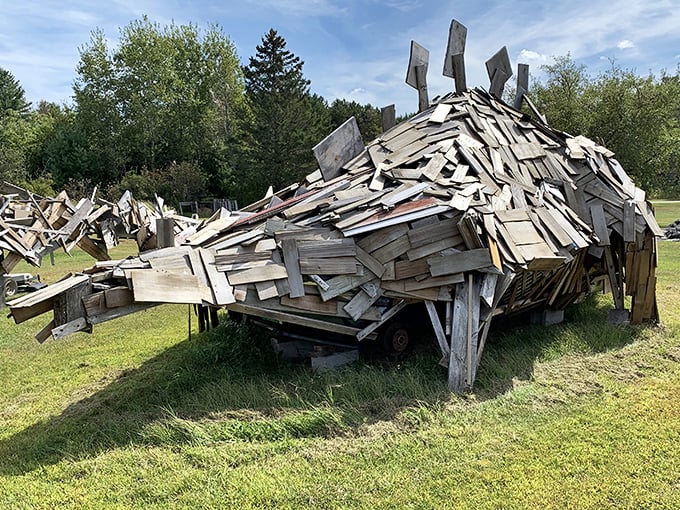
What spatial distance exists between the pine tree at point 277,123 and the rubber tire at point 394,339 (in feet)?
105

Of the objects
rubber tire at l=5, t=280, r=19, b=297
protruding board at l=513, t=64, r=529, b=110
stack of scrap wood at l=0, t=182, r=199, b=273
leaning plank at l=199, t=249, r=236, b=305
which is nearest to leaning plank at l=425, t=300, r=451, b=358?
leaning plank at l=199, t=249, r=236, b=305

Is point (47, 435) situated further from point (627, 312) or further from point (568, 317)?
point (627, 312)

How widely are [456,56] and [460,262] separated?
4114 mm

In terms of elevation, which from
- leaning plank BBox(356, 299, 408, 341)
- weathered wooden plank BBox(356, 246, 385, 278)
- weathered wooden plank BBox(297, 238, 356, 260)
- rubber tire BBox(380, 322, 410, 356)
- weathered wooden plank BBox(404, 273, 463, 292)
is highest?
weathered wooden plank BBox(297, 238, 356, 260)

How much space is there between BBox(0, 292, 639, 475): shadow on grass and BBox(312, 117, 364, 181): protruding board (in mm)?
2633

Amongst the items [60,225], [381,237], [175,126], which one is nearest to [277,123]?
[175,126]

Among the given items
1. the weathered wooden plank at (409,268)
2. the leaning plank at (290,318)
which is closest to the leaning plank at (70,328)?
the leaning plank at (290,318)

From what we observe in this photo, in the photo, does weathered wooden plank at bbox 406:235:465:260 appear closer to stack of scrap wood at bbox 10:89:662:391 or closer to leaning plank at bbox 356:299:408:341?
stack of scrap wood at bbox 10:89:662:391

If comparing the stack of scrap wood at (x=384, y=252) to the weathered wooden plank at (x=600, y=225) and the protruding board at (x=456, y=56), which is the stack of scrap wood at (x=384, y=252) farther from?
the protruding board at (x=456, y=56)

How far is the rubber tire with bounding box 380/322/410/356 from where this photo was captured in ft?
20.5

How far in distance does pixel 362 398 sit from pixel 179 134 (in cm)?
4161

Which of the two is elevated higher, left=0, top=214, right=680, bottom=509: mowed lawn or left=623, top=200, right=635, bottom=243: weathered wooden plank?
left=623, top=200, right=635, bottom=243: weathered wooden plank

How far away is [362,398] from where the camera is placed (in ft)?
17.2

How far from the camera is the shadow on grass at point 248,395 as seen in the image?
4773mm
